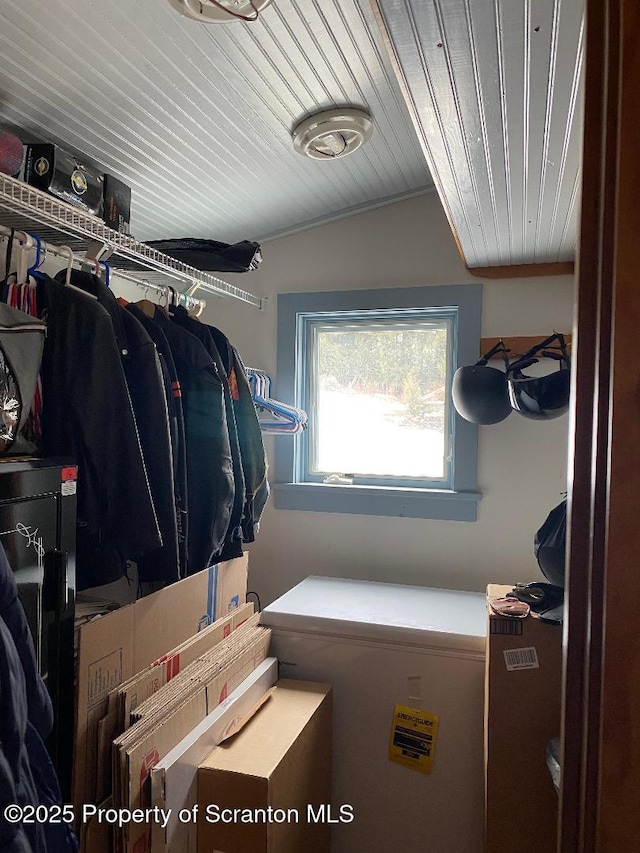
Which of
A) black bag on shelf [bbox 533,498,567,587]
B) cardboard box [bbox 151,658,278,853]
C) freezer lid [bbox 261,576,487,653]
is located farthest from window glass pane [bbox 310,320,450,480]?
cardboard box [bbox 151,658,278,853]

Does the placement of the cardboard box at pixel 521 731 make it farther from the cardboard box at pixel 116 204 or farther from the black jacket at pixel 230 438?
the cardboard box at pixel 116 204

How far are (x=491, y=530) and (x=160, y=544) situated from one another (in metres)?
1.45

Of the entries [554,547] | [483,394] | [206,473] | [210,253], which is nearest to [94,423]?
[206,473]

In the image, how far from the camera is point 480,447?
2254 mm

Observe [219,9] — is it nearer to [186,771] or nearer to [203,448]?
[203,448]

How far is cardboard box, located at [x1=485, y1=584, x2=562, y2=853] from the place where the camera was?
1.47 m

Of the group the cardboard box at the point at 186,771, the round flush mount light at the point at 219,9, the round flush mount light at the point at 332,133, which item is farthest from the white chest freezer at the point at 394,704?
the round flush mount light at the point at 219,9

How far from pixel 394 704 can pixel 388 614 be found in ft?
0.90

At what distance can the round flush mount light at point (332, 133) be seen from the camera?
61.9 inches

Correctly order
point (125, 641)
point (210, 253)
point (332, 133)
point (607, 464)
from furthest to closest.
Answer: point (210, 253) → point (332, 133) → point (125, 641) → point (607, 464)

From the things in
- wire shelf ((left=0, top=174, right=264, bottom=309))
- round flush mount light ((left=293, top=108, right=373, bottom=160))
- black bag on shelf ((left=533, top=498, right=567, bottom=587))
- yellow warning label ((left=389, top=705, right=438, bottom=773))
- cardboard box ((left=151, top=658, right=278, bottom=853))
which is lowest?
yellow warning label ((left=389, top=705, right=438, bottom=773))

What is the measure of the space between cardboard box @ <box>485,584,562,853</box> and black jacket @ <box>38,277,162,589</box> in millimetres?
976

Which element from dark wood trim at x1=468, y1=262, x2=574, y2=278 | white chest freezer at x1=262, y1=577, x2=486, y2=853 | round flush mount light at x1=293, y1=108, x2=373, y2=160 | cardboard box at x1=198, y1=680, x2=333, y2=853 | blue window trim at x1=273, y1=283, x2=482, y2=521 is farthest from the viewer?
blue window trim at x1=273, y1=283, x2=482, y2=521

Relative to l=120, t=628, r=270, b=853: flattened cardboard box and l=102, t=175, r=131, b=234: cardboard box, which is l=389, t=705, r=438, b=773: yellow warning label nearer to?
l=120, t=628, r=270, b=853: flattened cardboard box
